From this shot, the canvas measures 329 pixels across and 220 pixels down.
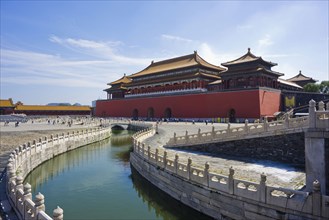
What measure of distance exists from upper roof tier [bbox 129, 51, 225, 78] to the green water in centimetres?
2664

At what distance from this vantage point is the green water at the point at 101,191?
450 inches

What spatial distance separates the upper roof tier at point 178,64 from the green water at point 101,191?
26.6 metres

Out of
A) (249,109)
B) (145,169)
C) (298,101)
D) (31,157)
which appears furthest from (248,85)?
(31,157)

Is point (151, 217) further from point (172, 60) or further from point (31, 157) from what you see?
point (172, 60)

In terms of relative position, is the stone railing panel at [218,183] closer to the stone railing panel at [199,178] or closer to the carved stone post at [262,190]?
the stone railing panel at [199,178]

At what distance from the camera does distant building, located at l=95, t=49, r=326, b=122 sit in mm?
34344

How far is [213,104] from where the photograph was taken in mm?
37969

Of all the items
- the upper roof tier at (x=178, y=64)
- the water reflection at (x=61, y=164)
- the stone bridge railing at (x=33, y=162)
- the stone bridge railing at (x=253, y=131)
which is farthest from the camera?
the upper roof tier at (x=178, y=64)

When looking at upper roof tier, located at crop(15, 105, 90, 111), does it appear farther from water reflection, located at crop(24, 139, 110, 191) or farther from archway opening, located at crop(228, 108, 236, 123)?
archway opening, located at crop(228, 108, 236, 123)

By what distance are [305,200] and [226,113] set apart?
29.1 metres

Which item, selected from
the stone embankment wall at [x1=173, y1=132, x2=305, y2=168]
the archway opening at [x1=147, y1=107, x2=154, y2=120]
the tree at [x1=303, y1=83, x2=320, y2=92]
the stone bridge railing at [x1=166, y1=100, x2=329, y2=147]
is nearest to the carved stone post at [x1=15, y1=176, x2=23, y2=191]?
the stone bridge railing at [x1=166, y1=100, x2=329, y2=147]

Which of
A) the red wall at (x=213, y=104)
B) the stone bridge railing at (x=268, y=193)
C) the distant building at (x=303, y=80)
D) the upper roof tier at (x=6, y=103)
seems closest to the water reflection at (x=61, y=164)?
the stone bridge railing at (x=268, y=193)

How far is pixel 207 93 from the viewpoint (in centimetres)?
3881

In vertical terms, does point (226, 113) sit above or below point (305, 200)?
above
